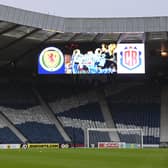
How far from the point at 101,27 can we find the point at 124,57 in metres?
3.46

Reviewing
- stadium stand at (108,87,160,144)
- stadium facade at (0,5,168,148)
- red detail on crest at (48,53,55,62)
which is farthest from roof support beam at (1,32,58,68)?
stadium stand at (108,87,160,144)

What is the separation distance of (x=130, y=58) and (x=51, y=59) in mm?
6562

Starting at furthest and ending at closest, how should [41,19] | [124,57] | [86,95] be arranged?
[86,95] → [124,57] → [41,19]

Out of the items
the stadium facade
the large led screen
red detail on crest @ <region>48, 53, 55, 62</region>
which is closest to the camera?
the large led screen

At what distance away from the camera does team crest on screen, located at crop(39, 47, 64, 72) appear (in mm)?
42634

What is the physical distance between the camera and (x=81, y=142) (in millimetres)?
48406

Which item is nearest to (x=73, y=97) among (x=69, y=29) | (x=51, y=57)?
(x=51, y=57)

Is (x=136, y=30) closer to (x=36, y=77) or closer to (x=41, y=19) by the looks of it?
(x=41, y=19)

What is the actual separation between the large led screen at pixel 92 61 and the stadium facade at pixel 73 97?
3.18 feet

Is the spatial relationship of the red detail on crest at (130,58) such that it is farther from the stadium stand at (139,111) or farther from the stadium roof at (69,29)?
the stadium stand at (139,111)

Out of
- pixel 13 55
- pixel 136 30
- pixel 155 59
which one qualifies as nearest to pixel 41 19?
pixel 136 30

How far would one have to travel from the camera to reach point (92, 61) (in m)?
42.7

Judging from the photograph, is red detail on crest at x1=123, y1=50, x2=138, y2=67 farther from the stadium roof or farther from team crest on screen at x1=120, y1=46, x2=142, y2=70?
the stadium roof

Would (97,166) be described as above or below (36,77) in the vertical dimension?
below
